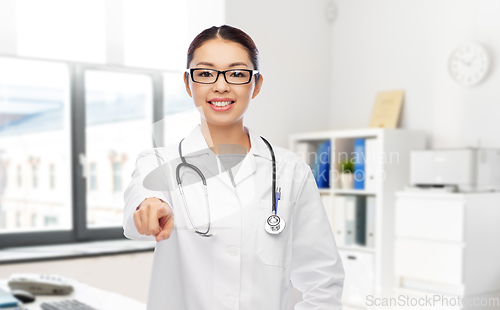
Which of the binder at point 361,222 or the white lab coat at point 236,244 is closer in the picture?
the white lab coat at point 236,244

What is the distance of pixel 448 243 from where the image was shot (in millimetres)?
2586

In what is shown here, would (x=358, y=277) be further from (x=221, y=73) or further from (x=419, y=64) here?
(x=221, y=73)

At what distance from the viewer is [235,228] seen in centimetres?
67

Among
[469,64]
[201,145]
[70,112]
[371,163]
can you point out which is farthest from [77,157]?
[201,145]

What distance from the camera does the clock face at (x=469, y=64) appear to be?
2947mm

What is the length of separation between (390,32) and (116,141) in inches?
79.6

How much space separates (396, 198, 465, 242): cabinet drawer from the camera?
2559 millimetres

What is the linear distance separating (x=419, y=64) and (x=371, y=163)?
0.82 metres

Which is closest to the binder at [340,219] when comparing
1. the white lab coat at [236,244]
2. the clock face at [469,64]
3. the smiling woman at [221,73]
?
the clock face at [469,64]

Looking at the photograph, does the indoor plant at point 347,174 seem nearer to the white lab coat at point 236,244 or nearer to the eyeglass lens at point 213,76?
the white lab coat at point 236,244

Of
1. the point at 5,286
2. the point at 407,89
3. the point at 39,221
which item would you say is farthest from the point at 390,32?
the point at 5,286

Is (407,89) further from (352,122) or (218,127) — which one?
(218,127)

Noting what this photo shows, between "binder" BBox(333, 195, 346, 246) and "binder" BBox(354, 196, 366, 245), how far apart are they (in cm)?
8

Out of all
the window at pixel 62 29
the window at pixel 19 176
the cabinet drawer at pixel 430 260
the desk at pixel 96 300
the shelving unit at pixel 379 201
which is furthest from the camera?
the shelving unit at pixel 379 201
